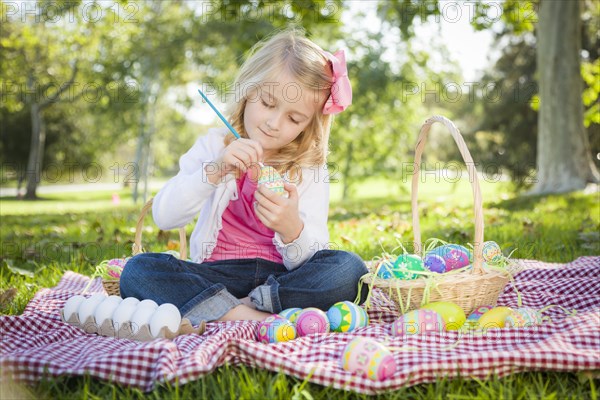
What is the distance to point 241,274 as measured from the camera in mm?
2303

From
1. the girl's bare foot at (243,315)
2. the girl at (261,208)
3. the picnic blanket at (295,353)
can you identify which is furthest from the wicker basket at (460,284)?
the girl's bare foot at (243,315)

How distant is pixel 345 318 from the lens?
193 cm

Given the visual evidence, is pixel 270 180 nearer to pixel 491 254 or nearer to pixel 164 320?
pixel 164 320

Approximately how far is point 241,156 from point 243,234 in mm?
564

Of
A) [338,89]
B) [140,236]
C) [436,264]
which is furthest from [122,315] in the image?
[338,89]

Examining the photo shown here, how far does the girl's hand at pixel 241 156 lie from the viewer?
2.02 metres

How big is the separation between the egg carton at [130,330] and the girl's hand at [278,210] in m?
0.43

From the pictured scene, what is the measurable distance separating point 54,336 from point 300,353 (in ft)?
2.73

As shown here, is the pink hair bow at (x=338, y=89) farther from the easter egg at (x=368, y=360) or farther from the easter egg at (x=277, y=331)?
the easter egg at (x=368, y=360)

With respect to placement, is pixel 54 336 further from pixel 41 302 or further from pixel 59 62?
pixel 59 62

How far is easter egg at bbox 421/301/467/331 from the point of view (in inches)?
73.2

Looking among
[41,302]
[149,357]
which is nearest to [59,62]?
[41,302]

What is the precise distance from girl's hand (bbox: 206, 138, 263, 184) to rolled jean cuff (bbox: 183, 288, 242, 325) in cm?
46

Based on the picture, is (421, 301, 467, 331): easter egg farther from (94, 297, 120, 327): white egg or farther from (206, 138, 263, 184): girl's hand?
(94, 297, 120, 327): white egg
